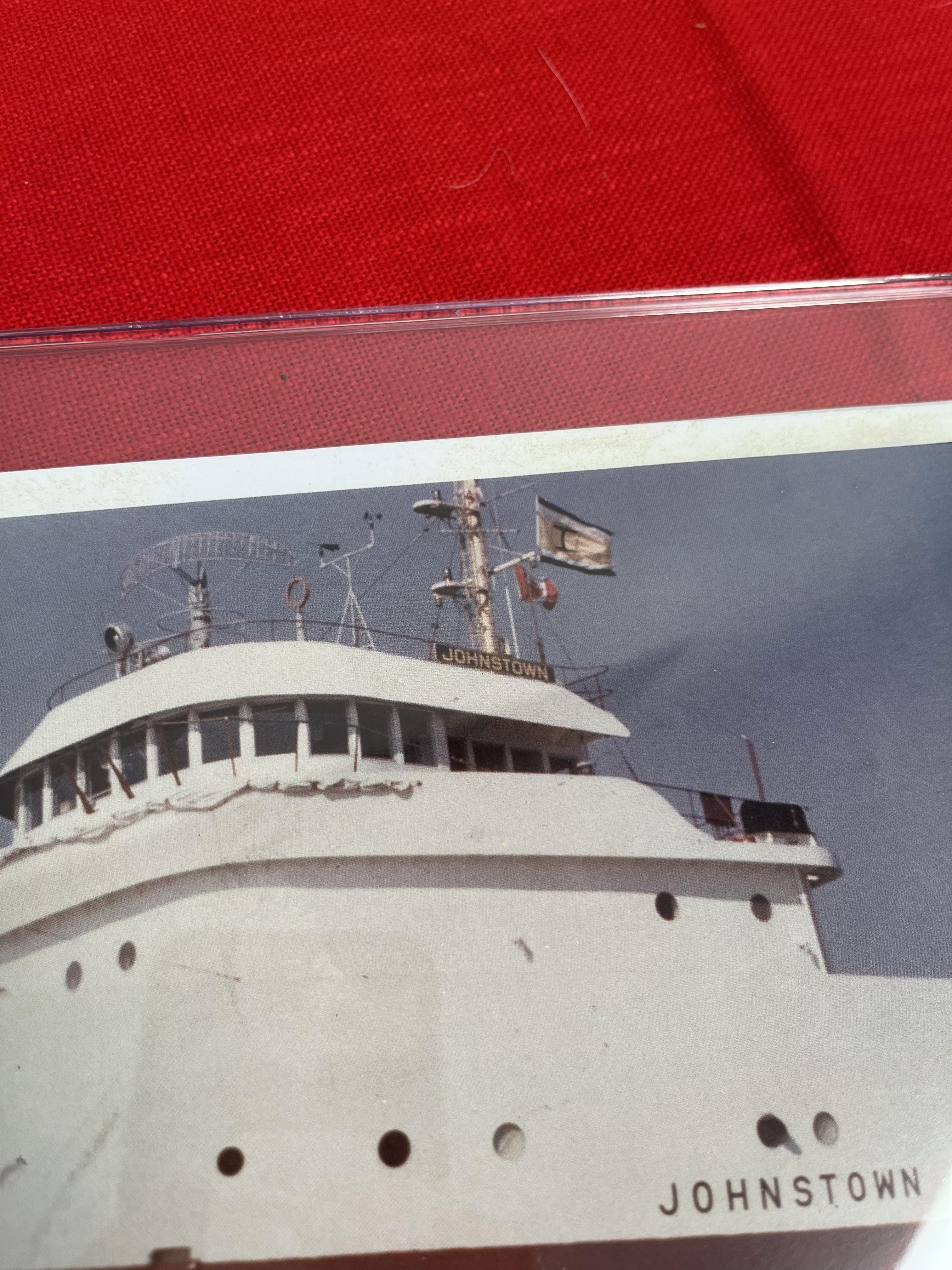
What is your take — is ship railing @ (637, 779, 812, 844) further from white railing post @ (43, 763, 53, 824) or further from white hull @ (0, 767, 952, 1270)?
white railing post @ (43, 763, 53, 824)

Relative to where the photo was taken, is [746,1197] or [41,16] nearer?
[746,1197]

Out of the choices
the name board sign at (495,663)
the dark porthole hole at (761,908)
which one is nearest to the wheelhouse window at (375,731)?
the name board sign at (495,663)

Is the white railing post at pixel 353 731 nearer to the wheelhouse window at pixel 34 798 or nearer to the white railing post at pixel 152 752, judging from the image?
the white railing post at pixel 152 752

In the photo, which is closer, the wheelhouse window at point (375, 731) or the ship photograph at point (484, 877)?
the ship photograph at point (484, 877)

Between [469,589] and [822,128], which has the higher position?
[822,128]

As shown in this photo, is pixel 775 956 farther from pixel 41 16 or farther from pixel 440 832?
pixel 41 16


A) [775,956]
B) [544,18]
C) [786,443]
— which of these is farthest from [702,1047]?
[544,18]

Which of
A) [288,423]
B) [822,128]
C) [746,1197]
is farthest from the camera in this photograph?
[822,128]
